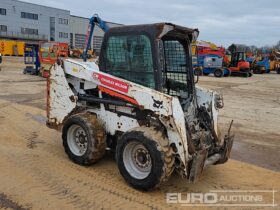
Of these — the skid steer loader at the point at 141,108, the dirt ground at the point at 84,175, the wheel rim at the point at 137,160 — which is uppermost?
the skid steer loader at the point at 141,108

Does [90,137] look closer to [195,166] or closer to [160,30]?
[195,166]

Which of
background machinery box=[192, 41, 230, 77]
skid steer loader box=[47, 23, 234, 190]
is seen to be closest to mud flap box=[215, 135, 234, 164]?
skid steer loader box=[47, 23, 234, 190]

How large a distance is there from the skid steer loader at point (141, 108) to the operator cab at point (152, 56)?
0.6 inches

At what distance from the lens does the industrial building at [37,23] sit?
69812 mm

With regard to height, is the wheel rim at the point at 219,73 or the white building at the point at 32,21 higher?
the white building at the point at 32,21

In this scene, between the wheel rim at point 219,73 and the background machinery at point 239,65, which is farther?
the background machinery at point 239,65

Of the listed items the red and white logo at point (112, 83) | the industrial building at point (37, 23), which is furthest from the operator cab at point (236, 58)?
the industrial building at point (37, 23)

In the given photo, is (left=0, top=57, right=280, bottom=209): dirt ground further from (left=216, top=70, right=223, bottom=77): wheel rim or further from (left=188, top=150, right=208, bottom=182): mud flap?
(left=216, top=70, right=223, bottom=77): wheel rim

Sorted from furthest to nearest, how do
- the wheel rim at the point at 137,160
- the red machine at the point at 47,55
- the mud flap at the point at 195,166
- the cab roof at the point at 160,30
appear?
1. the red machine at the point at 47,55
2. the cab roof at the point at 160,30
3. the wheel rim at the point at 137,160
4. the mud flap at the point at 195,166

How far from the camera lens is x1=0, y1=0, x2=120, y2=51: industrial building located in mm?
69812

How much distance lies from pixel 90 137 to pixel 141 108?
1064 millimetres

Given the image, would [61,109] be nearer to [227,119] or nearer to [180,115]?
[180,115]

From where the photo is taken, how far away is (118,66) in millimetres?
5711

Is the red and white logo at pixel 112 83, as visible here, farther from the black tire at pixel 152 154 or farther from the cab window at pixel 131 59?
the black tire at pixel 152 154
